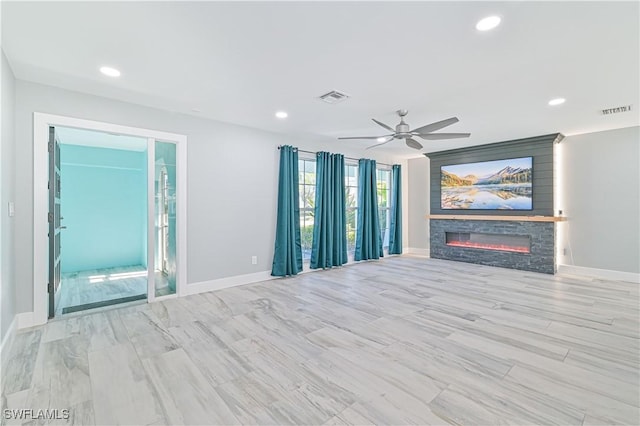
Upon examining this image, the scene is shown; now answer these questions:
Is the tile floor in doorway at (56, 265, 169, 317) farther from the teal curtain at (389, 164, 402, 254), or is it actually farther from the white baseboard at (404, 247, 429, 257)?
the white baseboard at (404, 247, 429, 257)

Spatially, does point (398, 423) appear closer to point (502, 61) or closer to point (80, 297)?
point (502, 61)

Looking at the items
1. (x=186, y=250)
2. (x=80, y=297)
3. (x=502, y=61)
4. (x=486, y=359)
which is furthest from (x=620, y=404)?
(x=80, y=297)

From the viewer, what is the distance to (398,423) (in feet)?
5.35

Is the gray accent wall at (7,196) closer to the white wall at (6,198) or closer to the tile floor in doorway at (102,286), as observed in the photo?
the white wall at (6,198)

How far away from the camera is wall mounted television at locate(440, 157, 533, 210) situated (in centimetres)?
572

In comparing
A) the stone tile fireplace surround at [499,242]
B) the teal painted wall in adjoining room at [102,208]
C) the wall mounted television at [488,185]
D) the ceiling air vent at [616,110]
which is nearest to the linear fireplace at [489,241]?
the stone tile fireplace surround at [499,242]

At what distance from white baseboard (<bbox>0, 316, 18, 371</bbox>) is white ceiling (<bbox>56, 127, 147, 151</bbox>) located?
325 centimetres

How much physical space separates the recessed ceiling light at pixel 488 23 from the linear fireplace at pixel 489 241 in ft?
16.0

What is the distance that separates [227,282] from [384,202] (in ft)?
14.7

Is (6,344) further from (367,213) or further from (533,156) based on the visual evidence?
(533,156)

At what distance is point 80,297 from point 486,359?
5.04m

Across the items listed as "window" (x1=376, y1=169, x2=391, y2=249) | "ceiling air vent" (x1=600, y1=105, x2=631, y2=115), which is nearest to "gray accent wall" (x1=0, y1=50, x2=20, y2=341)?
"window" (x1=376, y1=169, x2=391, y2=249)

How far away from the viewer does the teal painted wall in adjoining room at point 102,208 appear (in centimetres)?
571

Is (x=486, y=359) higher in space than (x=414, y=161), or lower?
lower
